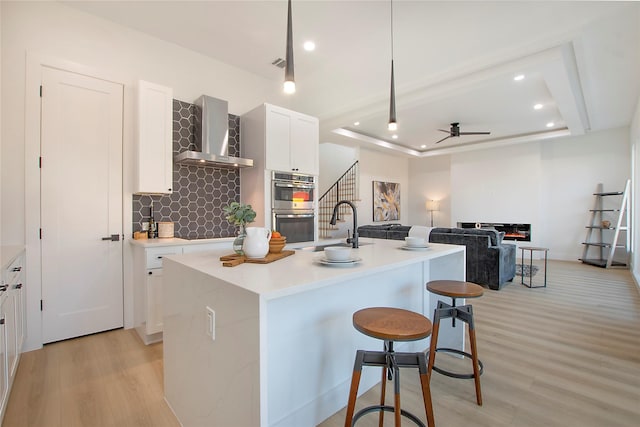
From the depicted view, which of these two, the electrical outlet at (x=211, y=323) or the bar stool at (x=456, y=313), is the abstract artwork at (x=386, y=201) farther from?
the electrical outlet at (x=211, y=323)

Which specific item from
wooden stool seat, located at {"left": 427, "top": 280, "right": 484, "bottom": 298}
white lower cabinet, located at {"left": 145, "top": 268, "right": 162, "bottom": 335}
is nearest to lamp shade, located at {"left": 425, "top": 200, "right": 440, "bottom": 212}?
wooden stool seat, located at {"left": 427, "top": 280, "right": 484, "bottom": 298}

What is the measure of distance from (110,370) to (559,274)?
6.92m

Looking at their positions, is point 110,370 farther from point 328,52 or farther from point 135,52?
point 328,52

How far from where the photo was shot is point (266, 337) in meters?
1.08

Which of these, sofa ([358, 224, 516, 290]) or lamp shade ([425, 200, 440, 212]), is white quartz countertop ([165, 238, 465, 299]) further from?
lamp shade ([425, 200, 440, 212])

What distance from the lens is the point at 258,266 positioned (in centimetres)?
150

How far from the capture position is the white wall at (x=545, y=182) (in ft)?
22.0

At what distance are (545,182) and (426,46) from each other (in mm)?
6016

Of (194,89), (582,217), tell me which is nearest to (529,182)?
(582,217)

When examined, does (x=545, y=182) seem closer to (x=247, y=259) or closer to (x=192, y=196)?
(x=192, y=196)

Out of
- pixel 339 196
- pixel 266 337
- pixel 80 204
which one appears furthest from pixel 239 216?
pixel 339 196

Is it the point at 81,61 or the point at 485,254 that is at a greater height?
the point at 81,61

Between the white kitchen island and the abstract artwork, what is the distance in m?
6.55

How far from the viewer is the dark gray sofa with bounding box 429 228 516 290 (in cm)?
450
